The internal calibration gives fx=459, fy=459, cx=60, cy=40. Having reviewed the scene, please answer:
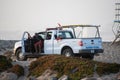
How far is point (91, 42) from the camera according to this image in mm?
27750

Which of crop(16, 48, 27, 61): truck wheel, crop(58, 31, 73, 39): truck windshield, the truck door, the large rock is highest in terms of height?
Result: crop(58, 31, 73, 39): truck windshield

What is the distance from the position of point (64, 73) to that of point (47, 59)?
2654 millimetres

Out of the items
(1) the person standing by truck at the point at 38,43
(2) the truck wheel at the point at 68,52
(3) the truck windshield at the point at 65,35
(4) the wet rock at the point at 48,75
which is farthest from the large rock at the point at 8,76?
(1) the person standing by truck at the point at 38,43

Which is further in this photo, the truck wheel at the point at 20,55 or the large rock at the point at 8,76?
the truck wheel at the point at 20,55

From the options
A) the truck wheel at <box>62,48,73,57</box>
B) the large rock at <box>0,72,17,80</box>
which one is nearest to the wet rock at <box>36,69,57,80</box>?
the large rock at <box>0,72,17,80</box>

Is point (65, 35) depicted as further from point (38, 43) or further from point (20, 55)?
point (20, 55)

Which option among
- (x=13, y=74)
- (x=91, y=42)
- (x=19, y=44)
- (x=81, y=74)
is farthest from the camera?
(x=19, y=44)

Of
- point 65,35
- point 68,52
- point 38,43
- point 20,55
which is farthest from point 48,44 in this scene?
point 20,55

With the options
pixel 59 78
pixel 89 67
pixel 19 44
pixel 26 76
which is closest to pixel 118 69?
pixel 89 67

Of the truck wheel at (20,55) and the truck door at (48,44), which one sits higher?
the truck door at (48,44)

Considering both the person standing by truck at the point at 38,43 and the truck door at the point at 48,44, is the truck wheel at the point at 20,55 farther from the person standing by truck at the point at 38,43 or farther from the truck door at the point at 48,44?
the truck door at the point at 48,44

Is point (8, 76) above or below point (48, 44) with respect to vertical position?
below

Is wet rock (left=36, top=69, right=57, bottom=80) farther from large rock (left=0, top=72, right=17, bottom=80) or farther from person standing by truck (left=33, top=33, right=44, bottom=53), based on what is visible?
person standing by truck (left=33, top=33, right=44, bottom=53)

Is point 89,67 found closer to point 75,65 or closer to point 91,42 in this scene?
point 75,65
